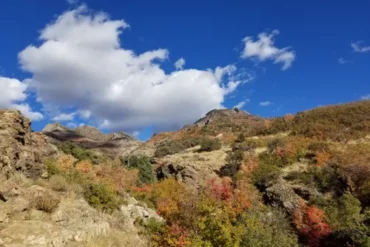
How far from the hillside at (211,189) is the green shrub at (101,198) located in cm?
5

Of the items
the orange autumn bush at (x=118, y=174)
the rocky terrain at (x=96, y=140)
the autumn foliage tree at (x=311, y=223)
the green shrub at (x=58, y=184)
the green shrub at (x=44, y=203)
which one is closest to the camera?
the green shrub at (x=44, y=203)

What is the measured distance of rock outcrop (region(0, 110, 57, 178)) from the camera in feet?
58.4

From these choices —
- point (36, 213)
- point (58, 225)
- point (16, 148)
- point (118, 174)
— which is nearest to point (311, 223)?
point (118, 174)

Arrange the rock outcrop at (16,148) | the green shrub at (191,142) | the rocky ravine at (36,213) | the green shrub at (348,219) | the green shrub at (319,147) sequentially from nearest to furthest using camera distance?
the rocky ravine at (36,213), the rock outcrop at (16,148), the green shrub at (348,219), the green shrub at (319,147), the green shrub at (191,142)

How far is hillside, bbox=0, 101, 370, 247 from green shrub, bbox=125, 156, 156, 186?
17cm

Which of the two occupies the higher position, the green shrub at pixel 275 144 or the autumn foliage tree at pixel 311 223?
the green shrub at pixel 275 144

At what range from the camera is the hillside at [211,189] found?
17312 mm

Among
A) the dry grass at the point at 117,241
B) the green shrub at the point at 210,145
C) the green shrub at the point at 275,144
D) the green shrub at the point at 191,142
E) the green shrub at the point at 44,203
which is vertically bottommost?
the dry grass at the point at 117,241

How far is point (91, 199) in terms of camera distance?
66.6 feet

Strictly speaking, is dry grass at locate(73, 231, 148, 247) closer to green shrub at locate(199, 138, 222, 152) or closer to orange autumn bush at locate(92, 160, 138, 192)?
orange autumn bush at locate(92, 160, 138, 192)

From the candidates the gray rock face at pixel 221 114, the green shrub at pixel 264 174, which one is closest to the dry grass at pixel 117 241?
the green shrub at pixel 264 174

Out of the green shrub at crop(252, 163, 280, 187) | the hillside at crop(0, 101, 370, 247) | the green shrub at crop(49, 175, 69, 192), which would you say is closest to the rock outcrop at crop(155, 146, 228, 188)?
the hillside at crop(0, 101, 370, 247)

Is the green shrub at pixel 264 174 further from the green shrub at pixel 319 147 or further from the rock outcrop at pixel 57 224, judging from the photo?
the rock outcrop at pixel 57 224

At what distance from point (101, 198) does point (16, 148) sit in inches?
192
